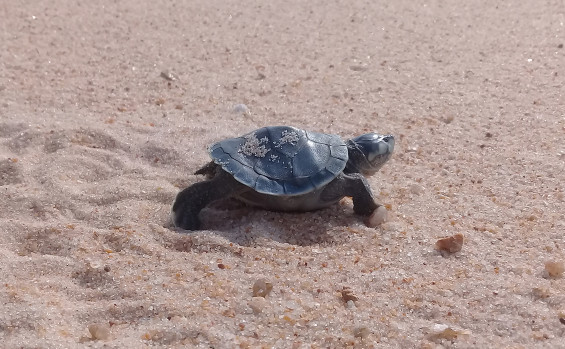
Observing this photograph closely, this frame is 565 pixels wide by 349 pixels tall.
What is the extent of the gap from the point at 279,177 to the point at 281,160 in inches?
3.9

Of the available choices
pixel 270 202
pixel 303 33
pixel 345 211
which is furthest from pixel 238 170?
pixel 303 33

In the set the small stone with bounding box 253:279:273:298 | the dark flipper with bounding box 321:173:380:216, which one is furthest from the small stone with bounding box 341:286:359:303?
the dark flipper with bounding box 321:173:380:216

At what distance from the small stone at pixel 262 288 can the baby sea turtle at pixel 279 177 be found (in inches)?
23.5

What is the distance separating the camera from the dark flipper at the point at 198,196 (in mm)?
3324

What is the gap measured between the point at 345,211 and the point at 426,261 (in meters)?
0.67

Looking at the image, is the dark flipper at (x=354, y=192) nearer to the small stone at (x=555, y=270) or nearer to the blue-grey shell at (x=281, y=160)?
the blue-grey shell at (x=281, y=160)

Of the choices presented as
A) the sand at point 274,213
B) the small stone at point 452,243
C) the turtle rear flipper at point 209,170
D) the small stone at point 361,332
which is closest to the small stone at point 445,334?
the sand at point 274,213

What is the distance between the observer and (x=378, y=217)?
11.0 feet

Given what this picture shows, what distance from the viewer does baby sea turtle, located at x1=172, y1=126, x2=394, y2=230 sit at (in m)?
3.29

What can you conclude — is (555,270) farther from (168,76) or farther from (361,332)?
(168,76)

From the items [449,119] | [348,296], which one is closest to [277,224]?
[348,296]

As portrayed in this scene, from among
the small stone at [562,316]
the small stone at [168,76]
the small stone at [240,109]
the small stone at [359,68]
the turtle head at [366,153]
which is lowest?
the small stone at [562,316]

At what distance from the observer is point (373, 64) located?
5.59 m

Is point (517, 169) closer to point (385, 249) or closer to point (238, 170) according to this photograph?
point (385, 249)
